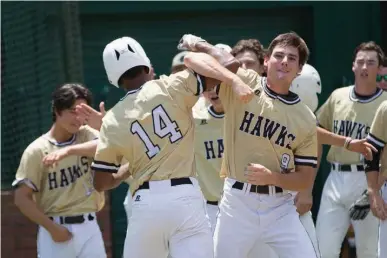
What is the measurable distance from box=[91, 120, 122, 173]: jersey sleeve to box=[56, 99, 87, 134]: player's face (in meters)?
1.48

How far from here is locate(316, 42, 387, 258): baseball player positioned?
28.6 feet

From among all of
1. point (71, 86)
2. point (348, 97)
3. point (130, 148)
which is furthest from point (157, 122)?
point (348, 97)

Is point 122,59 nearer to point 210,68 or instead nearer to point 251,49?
point 210,68

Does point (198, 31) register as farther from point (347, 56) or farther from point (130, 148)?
point (130, 148)

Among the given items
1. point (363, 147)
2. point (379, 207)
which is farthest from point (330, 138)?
point (379, 207)

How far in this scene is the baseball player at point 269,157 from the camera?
638 cm

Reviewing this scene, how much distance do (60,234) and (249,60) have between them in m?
1.94

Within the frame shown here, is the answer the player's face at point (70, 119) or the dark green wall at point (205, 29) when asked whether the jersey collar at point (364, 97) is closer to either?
the player's face at point (70, 119)

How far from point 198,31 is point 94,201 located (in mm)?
4506

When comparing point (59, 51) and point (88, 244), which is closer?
point (88, 244)

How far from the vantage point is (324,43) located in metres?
11.8

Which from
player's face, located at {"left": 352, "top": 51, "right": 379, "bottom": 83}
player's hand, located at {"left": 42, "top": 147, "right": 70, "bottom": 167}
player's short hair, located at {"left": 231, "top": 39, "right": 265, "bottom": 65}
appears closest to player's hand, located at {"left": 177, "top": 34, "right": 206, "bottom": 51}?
player's hand, located at {"left": 42, "top": 147, "right": 70, "bottom": 167}

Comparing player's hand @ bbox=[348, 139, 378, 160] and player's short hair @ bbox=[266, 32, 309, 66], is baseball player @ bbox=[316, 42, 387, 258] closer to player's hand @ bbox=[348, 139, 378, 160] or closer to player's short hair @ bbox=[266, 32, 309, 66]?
player's hand @ bbox=[348, 139, 378, 160]

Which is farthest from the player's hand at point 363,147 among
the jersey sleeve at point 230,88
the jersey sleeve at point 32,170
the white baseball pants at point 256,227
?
the jersey sleeve at point 32,170
